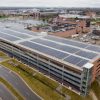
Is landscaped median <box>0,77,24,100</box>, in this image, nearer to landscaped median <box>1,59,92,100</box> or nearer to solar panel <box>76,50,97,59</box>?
landscaped median <box>1,59,92,100</box>

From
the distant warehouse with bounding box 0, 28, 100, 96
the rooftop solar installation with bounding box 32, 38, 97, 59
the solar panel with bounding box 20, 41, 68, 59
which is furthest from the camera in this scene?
the solar panel with bounding box 20, 41, 68, 59

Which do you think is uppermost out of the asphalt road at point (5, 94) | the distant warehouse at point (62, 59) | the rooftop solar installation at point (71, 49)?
the rooftop solar installation at point (71, 49)

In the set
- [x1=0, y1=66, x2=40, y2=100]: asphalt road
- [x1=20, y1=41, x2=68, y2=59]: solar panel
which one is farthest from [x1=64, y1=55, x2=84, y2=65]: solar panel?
[x1=0, y1=66, x2=40, y2=100]: asphalt road

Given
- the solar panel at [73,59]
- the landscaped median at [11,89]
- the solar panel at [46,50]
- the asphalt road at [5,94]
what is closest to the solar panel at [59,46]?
the solar panel at [46,50]

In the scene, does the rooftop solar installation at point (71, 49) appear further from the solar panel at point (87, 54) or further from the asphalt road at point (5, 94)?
the asphalt road at point (5, 94)

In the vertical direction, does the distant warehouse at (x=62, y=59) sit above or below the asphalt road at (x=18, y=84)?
above

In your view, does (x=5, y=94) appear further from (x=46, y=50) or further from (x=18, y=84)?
(x=46, y=50)

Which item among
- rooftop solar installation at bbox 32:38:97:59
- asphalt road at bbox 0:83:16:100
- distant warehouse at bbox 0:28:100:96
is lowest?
asphalt road at bbox 0:83:16:100
